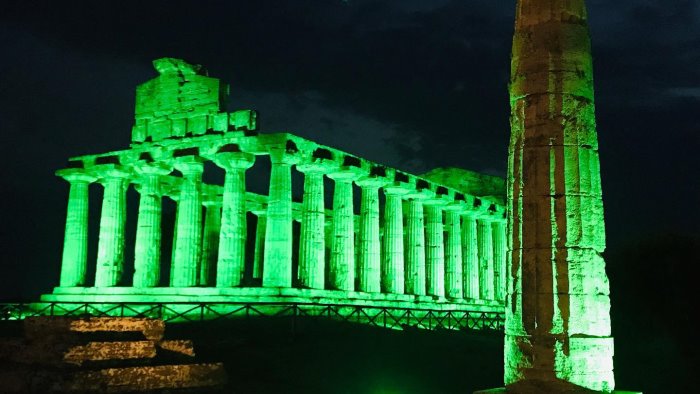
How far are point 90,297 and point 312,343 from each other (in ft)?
64.0

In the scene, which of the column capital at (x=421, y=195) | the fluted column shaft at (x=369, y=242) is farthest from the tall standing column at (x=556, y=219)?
the column capital at (x=421, y=195)

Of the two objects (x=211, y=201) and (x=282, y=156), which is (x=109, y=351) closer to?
(x=282, y=156)

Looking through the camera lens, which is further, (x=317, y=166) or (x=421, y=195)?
(x=421, y=195)

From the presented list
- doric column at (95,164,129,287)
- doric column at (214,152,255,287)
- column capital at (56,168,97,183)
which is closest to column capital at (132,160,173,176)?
doric column at (95,164,129,287)

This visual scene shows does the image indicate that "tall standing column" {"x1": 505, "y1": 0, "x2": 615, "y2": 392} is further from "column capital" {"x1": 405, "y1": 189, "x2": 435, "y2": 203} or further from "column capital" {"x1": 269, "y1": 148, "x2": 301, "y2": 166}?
"column capital" {"x1": 405, "y1": 189, "x2": 435, "y2": 203}

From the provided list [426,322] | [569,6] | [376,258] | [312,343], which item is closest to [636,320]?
[426,322]

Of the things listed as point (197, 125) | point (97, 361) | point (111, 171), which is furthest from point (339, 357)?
point (111, 171)

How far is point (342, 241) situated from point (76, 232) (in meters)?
15.6

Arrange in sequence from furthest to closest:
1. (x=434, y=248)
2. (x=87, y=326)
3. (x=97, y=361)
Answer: (x=434, y=248) → (x=87, y=326) → (x=97, y=361)

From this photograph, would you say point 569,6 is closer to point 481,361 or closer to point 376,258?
point 481,361

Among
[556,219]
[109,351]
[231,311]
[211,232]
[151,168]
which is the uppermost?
[151,168]

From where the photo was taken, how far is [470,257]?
180ft

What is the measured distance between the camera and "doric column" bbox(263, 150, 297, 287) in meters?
37.1

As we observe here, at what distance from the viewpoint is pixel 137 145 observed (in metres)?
43.2
